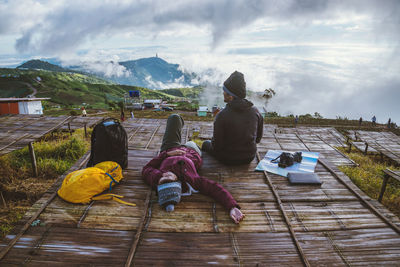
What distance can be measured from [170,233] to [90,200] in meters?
1.47

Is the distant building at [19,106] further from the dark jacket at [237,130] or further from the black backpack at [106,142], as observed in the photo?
the dark jacket at [237,130]

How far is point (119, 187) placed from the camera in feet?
12.2

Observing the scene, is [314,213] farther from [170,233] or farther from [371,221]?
[170,233]

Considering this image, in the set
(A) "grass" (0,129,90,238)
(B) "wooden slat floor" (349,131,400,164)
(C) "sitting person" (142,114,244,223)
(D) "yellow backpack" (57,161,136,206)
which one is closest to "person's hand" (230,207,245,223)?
(C) "sitting person" (142,114,244,223)

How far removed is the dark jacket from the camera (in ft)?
13.1

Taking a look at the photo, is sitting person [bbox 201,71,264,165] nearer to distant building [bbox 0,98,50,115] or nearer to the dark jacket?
the dark jacket

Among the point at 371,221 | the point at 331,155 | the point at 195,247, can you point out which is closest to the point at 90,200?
the point at 195,247

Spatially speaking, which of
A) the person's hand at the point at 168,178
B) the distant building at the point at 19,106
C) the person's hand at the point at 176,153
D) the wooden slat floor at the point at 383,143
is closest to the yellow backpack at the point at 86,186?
the person's hand at the point at 168,178

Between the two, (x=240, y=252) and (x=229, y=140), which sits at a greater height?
(x=229, y=140)

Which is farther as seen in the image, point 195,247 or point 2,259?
point 195,247

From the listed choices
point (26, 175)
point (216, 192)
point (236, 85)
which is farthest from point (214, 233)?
point (26, 175)

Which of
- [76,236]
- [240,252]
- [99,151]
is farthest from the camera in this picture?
[99,151]

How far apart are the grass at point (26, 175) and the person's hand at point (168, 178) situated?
3609mm

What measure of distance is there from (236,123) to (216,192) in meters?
1.41
